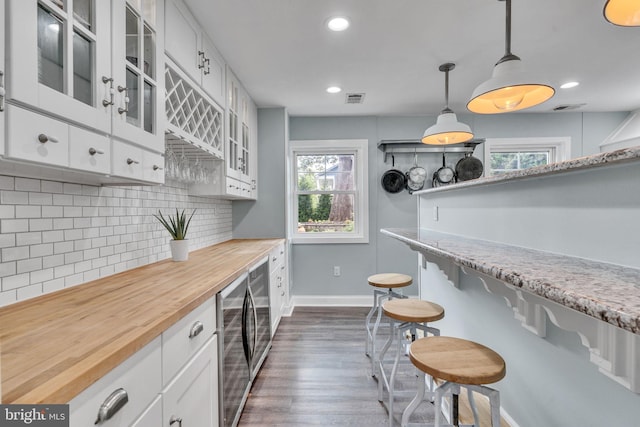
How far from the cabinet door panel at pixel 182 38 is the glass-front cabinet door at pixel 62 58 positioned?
579 millimetres

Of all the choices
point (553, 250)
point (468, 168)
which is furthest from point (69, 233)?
point (468, 168)

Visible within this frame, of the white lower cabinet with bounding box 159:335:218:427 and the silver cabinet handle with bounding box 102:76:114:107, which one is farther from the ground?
the silver cabinet handle with bounding box 102:76:114:107

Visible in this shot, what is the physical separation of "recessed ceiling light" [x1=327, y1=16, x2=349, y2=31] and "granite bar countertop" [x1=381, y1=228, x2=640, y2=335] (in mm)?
1704

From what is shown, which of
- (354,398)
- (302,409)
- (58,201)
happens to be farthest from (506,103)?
(58,201)

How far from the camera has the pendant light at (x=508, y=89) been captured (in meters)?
1.64

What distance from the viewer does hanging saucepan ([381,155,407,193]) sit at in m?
4.00

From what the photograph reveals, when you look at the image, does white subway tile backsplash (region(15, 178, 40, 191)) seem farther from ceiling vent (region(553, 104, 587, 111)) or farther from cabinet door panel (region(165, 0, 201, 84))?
ceiling vent (region(553, 104, 587, 111))

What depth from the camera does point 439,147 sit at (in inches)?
155

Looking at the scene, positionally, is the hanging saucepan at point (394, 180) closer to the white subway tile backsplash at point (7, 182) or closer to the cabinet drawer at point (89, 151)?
the cabinet drawer at point (89, 151)

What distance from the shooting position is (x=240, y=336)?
1809 mm

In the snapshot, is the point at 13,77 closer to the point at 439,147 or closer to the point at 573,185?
the point at 573,185

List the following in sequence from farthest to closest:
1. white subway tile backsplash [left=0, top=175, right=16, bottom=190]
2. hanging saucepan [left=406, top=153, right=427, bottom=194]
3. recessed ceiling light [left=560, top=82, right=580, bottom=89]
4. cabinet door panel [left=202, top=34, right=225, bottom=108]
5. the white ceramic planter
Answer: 1. hanging saucepan [left=406, top=153, right=427, bottom=194]
2. recessed ceiling light [left=560, top=82, right=580, bottom=89]
3. cabinet door panel [left=202, top=34, right=225, bottom=108]
4. the white ceramic planter
5. white subway tile backsplash [left=0, top=175, right=16, bottom=190]

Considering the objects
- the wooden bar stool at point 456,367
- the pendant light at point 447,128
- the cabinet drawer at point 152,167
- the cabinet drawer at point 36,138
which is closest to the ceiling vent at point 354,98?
the pendant light at point 447,128

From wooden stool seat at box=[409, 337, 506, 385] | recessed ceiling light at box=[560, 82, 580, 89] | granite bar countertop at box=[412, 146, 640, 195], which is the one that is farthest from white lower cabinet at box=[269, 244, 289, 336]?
recessed ceiling light at box=[560, 82, 580, 89]
